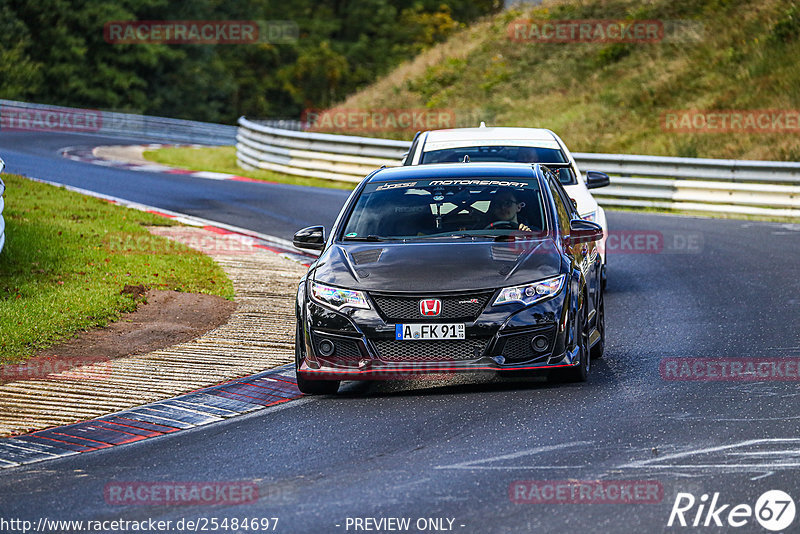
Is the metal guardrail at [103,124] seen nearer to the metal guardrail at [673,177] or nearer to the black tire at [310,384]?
the metal guardrail at [673,177]

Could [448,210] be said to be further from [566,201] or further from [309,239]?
[566,201]

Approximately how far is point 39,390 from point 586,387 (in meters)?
4.00

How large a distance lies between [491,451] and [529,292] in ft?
5.61

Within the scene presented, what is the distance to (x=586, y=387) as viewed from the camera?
29.4 ft

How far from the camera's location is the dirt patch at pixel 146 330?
1051 cm

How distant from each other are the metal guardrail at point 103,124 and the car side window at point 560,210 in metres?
35.7

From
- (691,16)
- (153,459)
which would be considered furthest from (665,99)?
(153,459)

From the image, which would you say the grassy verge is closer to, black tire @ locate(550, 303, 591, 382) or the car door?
the car door

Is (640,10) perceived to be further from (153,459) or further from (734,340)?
(153,459)

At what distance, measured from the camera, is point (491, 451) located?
23.5 feet
